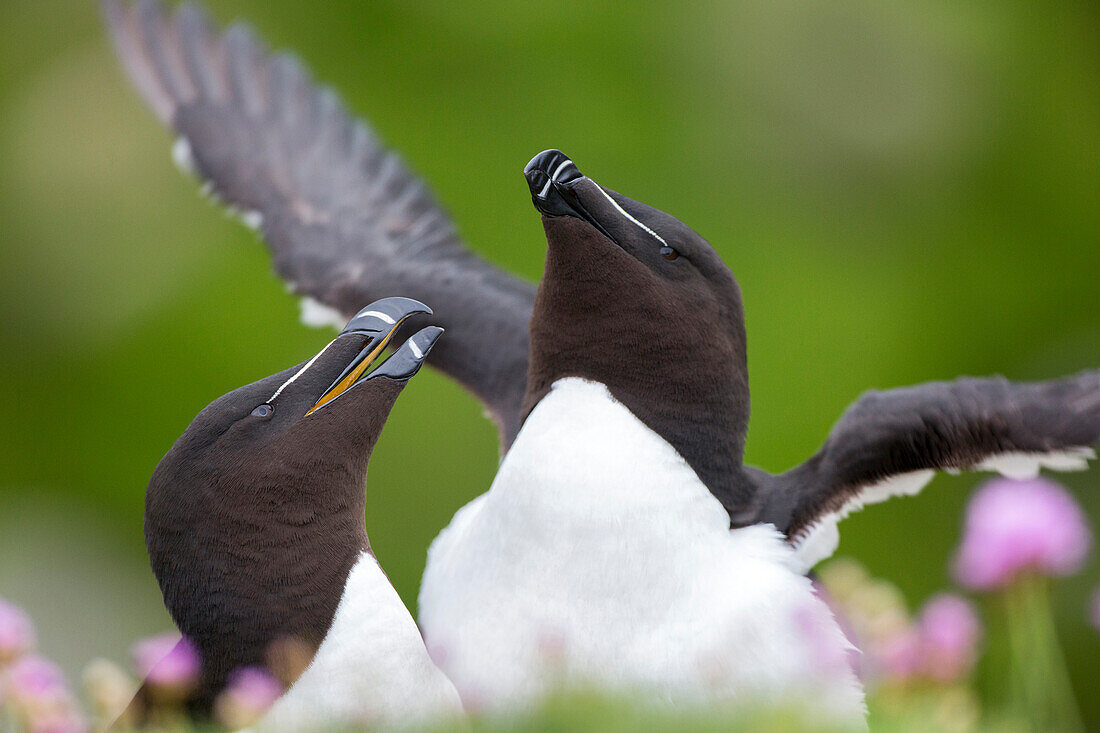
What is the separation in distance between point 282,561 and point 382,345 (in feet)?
1.64

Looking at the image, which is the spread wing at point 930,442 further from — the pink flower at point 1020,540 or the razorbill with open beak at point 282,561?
the razorbill with open beak at point 282,561

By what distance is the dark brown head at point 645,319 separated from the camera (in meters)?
3.01

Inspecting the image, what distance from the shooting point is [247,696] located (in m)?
2.24

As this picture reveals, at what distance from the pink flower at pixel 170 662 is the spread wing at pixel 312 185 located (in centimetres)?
160

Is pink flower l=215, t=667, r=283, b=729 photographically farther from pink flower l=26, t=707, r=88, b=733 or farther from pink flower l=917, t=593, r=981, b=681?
pink flower l=917, t=593, r=981, b=681

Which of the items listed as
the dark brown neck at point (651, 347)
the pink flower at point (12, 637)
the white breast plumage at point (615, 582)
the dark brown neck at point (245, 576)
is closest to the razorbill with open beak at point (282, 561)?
the dark brown neck at point (245, 576)

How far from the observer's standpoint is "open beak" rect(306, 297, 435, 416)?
9.32ft

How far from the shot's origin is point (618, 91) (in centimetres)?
886

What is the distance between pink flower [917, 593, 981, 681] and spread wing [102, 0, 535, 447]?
82.2 inches

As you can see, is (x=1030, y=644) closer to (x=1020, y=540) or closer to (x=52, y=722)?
(x=1020, y=540)

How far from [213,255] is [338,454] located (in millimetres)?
6362

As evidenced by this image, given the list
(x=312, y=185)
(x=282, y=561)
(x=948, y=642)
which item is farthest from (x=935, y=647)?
(x=312, y=185)

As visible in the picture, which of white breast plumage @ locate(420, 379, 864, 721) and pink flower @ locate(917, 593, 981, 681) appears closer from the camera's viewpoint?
pink flower @ locate(917, 593, 981, 681)

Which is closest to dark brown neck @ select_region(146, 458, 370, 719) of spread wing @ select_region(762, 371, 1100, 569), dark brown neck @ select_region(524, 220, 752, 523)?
dark brown neck @ select_region(524, 220, 752, 523)
